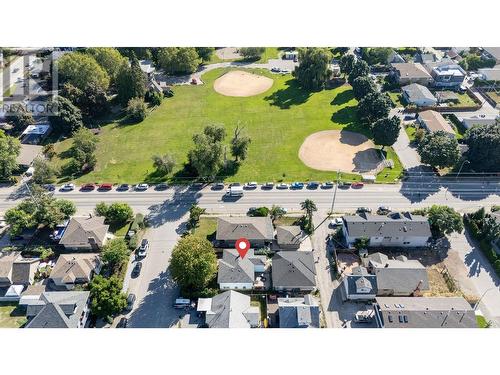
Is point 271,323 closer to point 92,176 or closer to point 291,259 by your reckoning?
point 291,259

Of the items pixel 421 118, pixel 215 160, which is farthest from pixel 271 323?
pixel 421 118

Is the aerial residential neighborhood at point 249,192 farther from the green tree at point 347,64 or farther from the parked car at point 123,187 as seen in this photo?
the green tree at point 347,64

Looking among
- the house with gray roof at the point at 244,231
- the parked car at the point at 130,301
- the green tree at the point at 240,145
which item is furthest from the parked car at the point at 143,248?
the green tree at the point at 240,145

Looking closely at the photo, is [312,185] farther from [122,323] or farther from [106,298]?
[106,298]

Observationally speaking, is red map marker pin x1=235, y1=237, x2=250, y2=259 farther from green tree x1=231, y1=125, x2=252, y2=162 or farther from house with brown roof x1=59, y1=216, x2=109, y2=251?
green tree x1=231, y1=125, x2=252, y2=162

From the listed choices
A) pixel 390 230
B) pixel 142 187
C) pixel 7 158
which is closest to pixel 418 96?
pixel 390 230

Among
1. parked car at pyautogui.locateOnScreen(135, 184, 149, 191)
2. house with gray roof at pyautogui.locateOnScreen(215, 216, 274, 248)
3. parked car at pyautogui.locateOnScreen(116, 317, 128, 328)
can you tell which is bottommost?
parked car at pyautogui.locateOnScreen(116, 317, 128, 328)

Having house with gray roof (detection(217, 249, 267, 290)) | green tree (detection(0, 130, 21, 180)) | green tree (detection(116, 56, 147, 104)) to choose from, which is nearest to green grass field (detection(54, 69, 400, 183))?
green tree (detection(116, 56, 147, 104))
